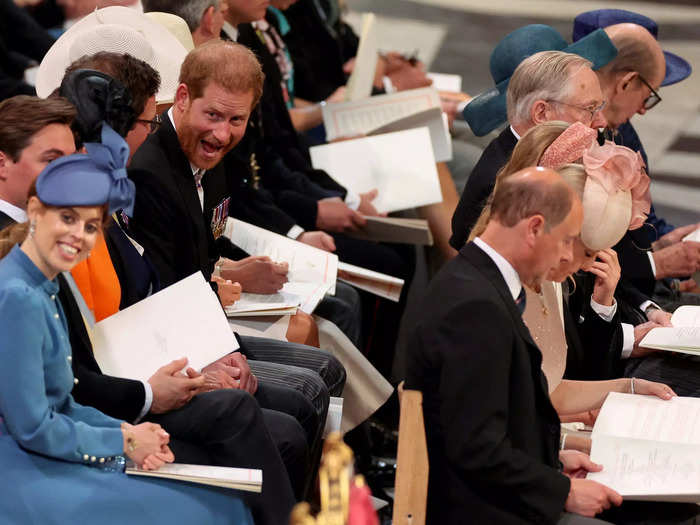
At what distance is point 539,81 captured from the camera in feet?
10.5

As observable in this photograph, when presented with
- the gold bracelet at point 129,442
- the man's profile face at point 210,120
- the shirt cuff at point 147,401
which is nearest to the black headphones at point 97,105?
the man's profile face at point 210,120

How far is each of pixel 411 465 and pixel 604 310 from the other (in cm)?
115

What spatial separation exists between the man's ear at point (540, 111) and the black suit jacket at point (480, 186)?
0.09 meters

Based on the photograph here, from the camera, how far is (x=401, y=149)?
4539mm

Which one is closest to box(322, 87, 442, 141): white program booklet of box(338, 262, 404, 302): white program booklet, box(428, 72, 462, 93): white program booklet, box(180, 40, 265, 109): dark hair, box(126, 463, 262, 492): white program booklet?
box(338, 262, 404, 302): white program booklet

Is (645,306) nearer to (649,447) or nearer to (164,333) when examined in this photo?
(649,447)

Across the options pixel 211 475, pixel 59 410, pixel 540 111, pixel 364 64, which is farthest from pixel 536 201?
pixel 364 64

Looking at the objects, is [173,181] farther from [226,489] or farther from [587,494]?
[587,494]

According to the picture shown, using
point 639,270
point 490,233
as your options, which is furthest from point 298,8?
point 490,233

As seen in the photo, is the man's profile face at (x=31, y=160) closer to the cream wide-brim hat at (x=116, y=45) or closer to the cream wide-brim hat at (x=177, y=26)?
the cream wide-brim hat at (x=116, y=45)

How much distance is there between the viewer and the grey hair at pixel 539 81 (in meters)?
3.18

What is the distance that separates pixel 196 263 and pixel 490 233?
1.12 metres

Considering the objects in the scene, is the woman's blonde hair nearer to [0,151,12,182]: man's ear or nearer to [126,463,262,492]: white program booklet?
[126,463,262,492]: white program booklet

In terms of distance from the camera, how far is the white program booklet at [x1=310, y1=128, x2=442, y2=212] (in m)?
4.50
